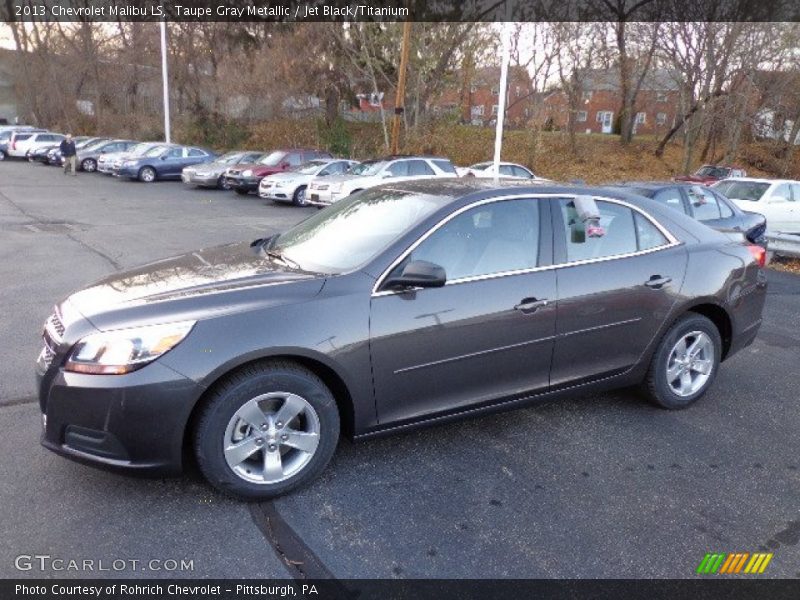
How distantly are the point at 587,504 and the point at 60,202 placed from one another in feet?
54.4

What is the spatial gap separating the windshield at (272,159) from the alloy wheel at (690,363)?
57.5 feet

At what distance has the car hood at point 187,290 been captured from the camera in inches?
112

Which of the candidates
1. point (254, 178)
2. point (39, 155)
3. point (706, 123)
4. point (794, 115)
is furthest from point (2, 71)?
point (794, 115)

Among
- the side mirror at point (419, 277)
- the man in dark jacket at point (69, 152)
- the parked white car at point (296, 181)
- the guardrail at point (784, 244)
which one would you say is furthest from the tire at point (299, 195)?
the side mirror at point (419, 277)

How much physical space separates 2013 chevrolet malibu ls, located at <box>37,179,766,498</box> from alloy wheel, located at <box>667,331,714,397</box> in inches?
0.6

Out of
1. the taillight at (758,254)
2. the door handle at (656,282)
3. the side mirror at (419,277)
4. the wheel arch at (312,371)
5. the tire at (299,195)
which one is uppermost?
the side mirror at (419,277)

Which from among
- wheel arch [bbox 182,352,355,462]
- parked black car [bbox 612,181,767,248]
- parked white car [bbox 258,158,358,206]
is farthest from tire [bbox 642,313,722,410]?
parked white car [bbox 258,158,358,206]

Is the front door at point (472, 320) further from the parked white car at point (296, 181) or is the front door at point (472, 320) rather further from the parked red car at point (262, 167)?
the parked red car at point (262, 167)

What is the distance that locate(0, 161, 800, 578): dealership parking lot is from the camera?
8.60 feet

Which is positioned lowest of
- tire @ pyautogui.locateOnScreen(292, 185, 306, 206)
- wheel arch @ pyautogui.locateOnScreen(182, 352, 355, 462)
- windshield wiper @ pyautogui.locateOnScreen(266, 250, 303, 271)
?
tire @ pyautogui.locateOnScreen(292, 185, 306, 206)

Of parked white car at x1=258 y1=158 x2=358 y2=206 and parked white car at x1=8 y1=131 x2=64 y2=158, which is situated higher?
parked white car at x1=8 y1=131 x2=64 y2=158

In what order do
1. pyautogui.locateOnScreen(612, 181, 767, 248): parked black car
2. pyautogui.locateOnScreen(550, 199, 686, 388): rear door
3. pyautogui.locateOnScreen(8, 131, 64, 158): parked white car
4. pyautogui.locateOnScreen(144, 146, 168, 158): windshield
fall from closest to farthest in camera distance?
pyautogui.locateOnScreen(550, 199, 686, 388): rear door → pyautogui.locateOnScreen(612, 181, 767, 248): parked black car → pyautogui.locateOnScreen(144, 146, 168, 158): windshield → pyautogui.locateOnScreen(8, 131, 64, 158): parked white car

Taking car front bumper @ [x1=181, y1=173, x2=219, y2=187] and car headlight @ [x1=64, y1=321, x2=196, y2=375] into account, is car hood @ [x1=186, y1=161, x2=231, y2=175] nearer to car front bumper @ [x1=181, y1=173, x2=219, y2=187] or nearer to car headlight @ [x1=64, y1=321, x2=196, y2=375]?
car front bumper @ [x1=181, y1=173, x2=219, y2=187]
